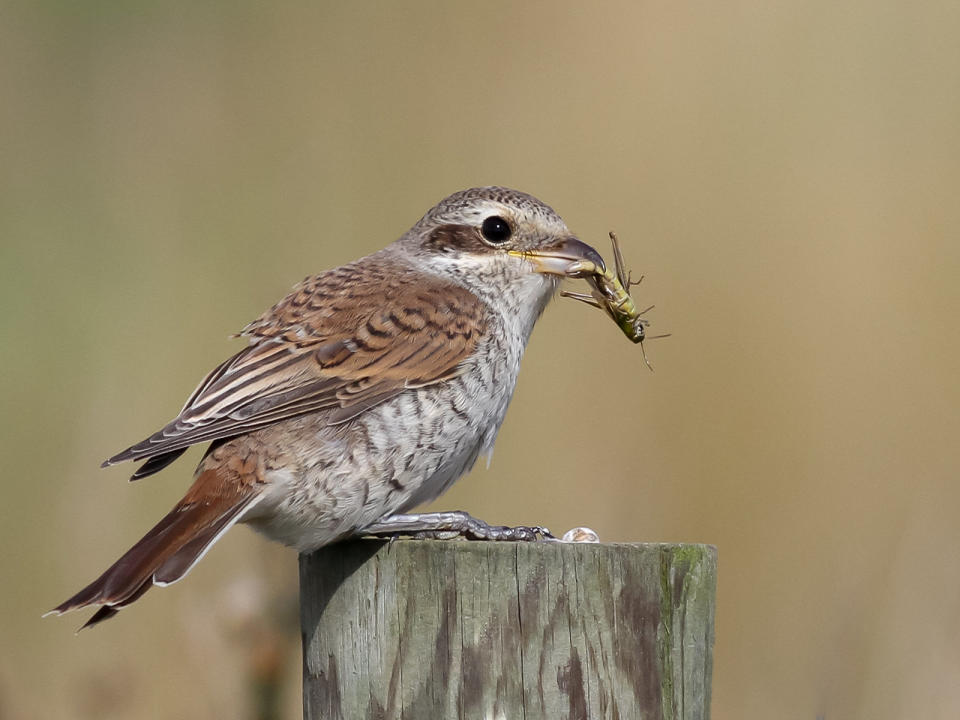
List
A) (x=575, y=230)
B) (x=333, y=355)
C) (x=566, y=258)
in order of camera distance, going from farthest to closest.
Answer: (x=575, y=230), (x=566, y=258), (x=333, y=355)

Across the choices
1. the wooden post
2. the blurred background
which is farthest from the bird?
the blurred background

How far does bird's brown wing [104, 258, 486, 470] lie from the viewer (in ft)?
11.0

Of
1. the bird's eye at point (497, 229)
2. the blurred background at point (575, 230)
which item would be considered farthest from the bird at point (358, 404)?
the blurred background at point (575, 230)

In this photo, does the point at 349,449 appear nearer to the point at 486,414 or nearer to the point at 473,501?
the point at 486,414

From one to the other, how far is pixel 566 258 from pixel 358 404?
950 millimetres

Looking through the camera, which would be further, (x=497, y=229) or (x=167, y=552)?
(x=497, y=229)

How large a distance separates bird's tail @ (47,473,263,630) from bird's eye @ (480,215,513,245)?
1298mm

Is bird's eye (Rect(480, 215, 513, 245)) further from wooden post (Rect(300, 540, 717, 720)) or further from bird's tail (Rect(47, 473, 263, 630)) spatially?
wooden post (Rect(300, 540, 717, 720))

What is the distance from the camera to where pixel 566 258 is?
163 inches

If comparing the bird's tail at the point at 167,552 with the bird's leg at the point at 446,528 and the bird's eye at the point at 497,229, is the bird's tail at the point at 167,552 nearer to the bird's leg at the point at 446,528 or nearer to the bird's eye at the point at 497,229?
the bird's leg at the point at 446,528

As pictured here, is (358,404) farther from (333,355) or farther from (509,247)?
(509,247)

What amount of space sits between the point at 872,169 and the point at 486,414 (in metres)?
3.25

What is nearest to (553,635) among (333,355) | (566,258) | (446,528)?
(446,528)

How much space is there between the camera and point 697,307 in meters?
6.10
